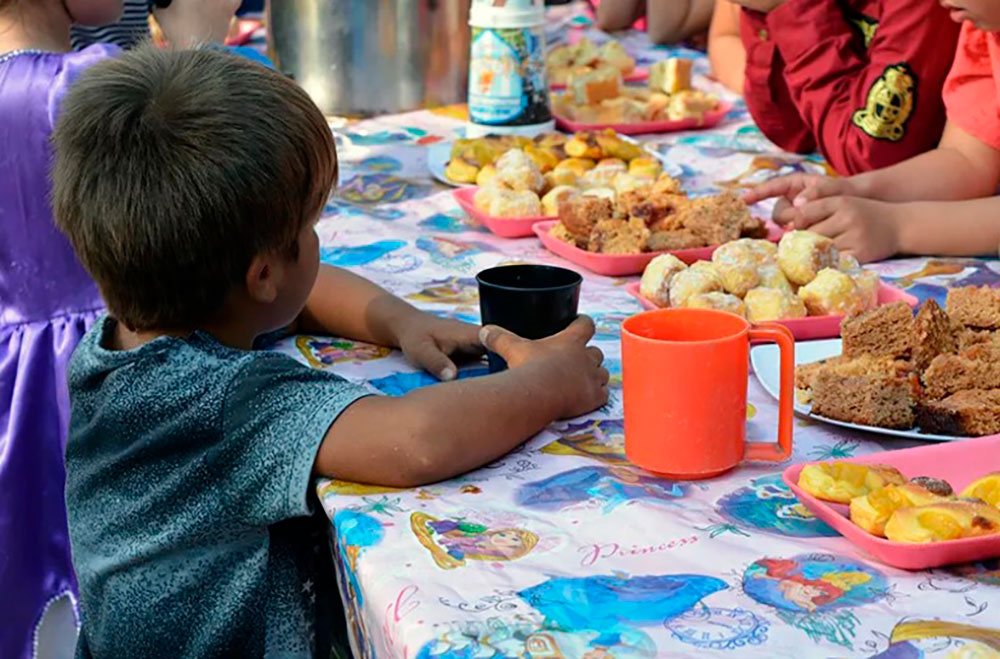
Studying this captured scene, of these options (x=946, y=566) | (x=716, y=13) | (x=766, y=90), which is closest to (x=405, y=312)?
(x=946, y=566)

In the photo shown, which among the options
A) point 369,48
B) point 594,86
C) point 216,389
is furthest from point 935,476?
point 369,48

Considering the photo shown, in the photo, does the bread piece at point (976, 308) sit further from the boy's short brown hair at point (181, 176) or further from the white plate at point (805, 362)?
the boy's short brown hair at point (181, 176)

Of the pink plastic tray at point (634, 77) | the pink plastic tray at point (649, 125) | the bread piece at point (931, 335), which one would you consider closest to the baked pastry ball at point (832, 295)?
the bread piece at point (931, 335)

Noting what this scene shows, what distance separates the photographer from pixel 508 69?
2.10m

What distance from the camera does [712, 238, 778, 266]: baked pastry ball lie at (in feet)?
4.50

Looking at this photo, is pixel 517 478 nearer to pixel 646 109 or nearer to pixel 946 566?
pixel 946 566

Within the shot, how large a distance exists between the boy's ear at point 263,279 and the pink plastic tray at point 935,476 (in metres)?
0.48

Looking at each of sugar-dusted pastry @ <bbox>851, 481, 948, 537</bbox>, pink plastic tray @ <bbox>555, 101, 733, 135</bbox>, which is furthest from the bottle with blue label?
sugar-dusted pastry @ <bbox>851, 481, 948, 537</bbox>

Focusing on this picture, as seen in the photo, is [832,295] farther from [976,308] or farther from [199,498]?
[199,498]

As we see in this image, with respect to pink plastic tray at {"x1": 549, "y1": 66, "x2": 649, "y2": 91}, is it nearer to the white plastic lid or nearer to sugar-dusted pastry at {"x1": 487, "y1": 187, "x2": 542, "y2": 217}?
the white plastic lid

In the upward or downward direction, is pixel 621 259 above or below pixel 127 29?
below

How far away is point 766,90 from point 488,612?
165 cm

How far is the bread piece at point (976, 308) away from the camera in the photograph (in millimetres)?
1182

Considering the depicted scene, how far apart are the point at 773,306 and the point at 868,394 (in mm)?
262
